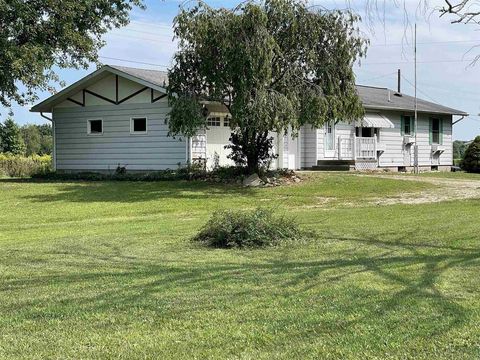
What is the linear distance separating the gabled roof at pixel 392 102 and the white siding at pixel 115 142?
9.77 metres

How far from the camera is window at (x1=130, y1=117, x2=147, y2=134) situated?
24188 mm

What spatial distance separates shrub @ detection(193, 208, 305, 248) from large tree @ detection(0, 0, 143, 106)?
1232cm

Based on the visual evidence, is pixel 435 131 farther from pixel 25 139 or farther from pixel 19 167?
pixel 25 139

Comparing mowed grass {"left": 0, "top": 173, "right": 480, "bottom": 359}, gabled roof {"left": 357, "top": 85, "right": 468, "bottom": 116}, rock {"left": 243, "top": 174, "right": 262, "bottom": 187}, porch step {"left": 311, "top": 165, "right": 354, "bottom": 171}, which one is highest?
gabled roof {"left": 357, "top": 85, "right": 468, "bottom": 116}

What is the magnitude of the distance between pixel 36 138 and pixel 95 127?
61594mm

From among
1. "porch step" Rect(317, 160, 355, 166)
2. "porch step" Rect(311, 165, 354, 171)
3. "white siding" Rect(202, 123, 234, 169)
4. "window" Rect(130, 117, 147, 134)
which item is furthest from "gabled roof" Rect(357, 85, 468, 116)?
"window" Rect(130, 117, 147, 134)

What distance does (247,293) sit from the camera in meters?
5.48

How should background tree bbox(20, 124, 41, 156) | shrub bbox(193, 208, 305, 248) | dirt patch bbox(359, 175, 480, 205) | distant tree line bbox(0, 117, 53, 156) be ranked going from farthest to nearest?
1. background tree bbox(20, 124, 41, 156)
2. distant tree line bbox(0, 117, 53, 156)
3. dirt patch bbox(359, 175, 480, 205)
4. shrub bbox(193, 208, 305, 248)

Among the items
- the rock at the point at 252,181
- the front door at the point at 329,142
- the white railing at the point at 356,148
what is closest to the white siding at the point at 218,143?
the rock at the point at 252,181

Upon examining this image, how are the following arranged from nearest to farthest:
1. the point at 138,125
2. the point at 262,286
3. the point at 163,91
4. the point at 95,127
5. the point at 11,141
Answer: the point at 262,286, the point at 163,91, the point at 138,125, the point at 95,127, the point at 11,141

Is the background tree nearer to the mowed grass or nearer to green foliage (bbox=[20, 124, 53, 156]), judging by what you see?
green foliage (bbox=[20, 124, 53, 156])

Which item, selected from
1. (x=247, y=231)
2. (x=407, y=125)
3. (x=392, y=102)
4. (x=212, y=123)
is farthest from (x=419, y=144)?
(x=247, y=231)

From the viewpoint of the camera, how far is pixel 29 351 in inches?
157

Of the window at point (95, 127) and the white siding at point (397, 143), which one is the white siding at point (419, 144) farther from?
the window at point (95, 127)
